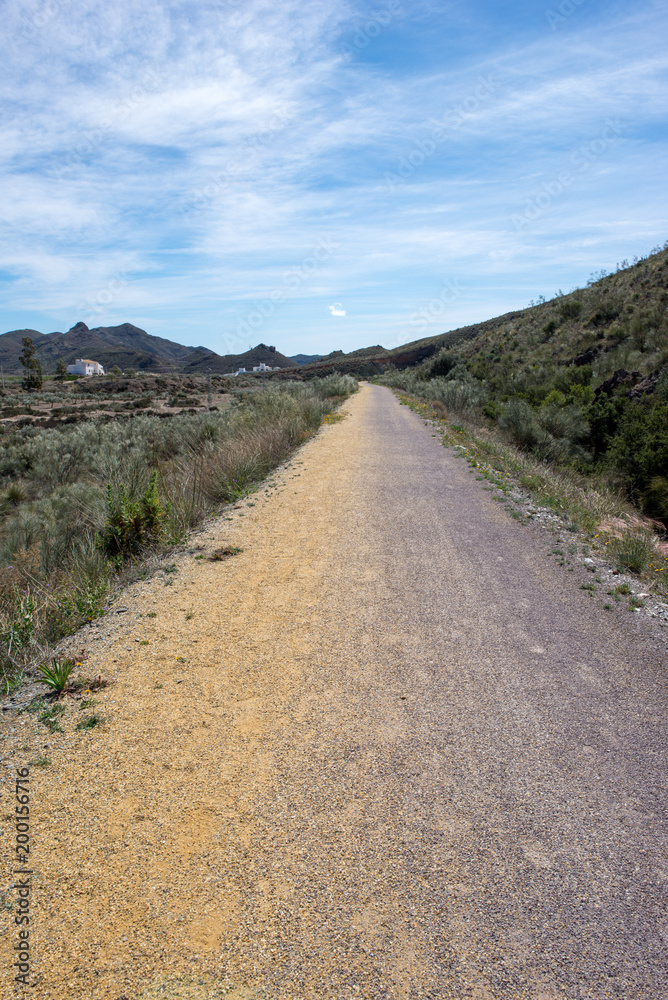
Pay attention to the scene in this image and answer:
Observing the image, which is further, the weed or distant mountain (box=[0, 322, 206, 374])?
distant mountain (box=[0, 322, 206, 374])

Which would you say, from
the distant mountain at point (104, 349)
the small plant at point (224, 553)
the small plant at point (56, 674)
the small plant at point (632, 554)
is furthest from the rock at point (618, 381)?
the distant mountain at point (104, 349)

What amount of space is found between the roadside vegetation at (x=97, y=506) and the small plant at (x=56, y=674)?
20cm

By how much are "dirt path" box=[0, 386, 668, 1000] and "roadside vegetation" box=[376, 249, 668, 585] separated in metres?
2.85

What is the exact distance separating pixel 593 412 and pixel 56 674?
51.1 feet

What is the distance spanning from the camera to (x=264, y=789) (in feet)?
9.03

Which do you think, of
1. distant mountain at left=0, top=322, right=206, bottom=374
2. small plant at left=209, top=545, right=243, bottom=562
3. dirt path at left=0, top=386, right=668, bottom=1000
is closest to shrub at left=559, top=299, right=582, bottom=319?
small plant at left=209, top=545, right=243, bottom=562

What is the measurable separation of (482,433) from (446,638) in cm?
1263

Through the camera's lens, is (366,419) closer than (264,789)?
No

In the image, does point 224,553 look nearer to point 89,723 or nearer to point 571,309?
point 89,723

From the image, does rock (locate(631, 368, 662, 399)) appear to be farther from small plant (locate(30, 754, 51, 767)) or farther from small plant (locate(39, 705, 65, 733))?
small plant (locate(30, 754, 51, 767))

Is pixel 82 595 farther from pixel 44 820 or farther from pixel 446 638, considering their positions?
pixel 446 638

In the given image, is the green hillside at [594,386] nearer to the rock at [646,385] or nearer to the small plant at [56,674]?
the rock at [646,385]

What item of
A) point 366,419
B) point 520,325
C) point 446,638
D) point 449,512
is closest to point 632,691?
point 446,638

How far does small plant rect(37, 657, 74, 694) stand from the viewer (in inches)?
140
